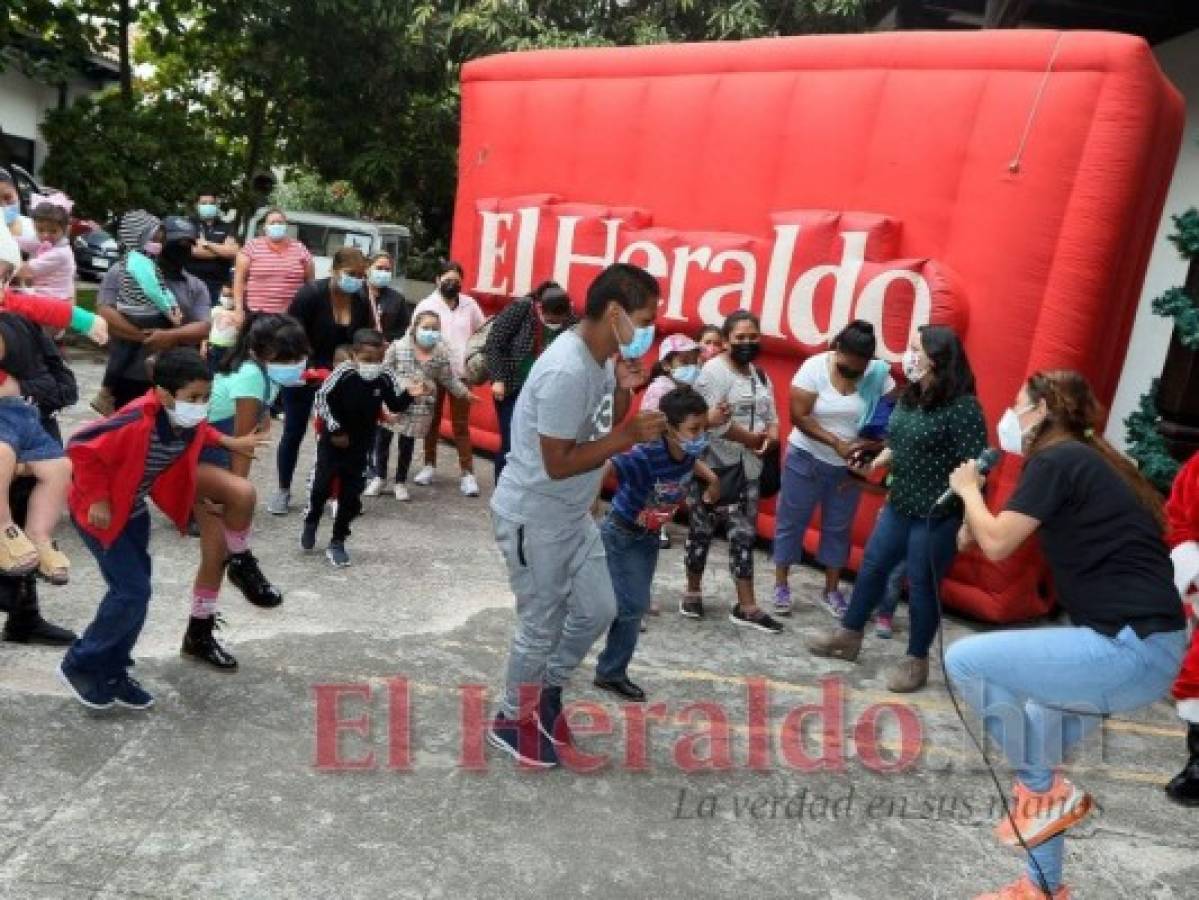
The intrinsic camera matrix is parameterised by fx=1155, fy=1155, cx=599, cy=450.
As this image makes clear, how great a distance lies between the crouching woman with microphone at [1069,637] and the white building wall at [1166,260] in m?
5.29

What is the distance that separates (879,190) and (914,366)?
1734mm

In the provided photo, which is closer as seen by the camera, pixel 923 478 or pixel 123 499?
pixel 123 499

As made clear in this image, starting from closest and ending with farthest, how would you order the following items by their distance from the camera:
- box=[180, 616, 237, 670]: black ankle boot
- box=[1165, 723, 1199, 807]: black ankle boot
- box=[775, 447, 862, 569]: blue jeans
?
box=[1165, 723, 1199, 807]: black ankle boot < box=[180, 616, 237, 670]: black ankle boot < box=[775, 447, 862, 569]: blue jeans

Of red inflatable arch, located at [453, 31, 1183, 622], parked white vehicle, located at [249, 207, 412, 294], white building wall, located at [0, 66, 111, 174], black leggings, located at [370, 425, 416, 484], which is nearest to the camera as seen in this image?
red inflatable arch, located at [453, 31, 1183, 622]

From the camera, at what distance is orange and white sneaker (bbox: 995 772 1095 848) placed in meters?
3.27

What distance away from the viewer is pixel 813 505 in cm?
611

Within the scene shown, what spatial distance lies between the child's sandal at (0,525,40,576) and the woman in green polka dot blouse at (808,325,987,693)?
350 centimetres

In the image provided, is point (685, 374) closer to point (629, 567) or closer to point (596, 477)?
point (629, 567)

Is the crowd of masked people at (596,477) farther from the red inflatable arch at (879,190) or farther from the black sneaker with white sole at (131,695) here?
the red inflatable arch at (879,190)

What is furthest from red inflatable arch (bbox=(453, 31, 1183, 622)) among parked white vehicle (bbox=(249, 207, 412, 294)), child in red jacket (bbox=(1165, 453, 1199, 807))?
parked white vehicle (bbox=(249, 207, 412, 294))

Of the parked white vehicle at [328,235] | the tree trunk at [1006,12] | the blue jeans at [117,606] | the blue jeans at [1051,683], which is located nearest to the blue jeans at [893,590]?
the blue jeans at [1051,683]

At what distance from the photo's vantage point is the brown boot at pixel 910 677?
5199 millimetres

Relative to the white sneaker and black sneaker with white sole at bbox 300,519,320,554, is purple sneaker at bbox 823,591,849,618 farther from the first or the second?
black sneaker with white sole at bbox 300,519,320,554

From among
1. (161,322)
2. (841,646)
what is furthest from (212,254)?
(841,646)
